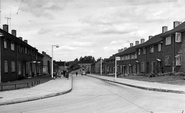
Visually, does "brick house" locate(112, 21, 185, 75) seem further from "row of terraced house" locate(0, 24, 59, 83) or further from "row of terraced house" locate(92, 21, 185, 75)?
"row of terraced house" locate(0, 24, 59, 83)

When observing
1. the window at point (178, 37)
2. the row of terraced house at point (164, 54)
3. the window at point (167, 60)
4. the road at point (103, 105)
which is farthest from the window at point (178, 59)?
the road at point (103, 105)

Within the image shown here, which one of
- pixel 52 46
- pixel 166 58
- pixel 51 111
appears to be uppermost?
pixel 52 46

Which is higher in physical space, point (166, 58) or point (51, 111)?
point (166, 58)

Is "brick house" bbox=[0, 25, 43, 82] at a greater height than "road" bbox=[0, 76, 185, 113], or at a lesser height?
greater

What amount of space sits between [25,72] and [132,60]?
2484 centimetres

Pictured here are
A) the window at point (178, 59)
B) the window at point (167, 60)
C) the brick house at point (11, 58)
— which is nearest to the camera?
the brick house at point (11, 58)

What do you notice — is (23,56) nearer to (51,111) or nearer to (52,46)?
(52,46)

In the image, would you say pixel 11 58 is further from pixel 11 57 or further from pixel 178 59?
pixel 178 59

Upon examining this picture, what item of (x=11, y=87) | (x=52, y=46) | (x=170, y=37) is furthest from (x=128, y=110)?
(x=52, y=46)

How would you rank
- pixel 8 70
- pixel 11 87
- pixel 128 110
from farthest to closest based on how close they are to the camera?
pixel 8 70, pixel 11 87, pixel 128 110

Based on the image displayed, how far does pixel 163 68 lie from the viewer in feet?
107

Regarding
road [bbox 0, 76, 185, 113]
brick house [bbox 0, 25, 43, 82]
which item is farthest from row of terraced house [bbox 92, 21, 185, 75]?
brick house [bbox 0, 25, 43, 82]

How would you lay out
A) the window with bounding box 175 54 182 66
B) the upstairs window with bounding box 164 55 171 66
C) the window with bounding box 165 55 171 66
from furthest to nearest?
the window with bounding box 165 55 171 66 → the upstairs window with bounding box 164 55 171 66 → the window with bounding box 175 54 182 66

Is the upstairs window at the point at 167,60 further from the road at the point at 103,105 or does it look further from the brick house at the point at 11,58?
the brick house at the point at 11,58
